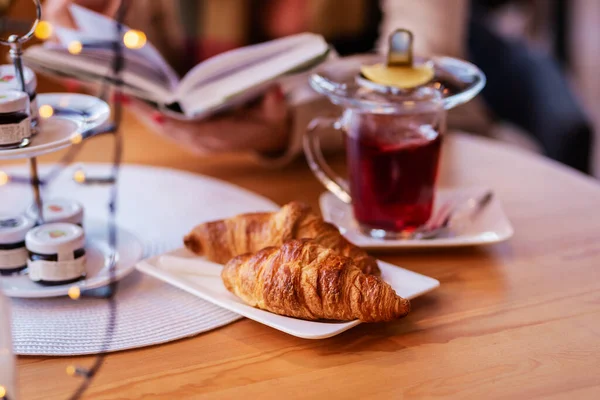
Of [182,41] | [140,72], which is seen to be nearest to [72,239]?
[140,72]

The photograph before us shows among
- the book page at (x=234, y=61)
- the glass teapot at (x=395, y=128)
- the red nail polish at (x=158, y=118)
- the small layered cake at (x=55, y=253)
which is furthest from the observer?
the red nail polish at (x=158, y=118)

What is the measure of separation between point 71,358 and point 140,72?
Answer: 17.6 inches

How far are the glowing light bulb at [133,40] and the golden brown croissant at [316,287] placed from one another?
38cm

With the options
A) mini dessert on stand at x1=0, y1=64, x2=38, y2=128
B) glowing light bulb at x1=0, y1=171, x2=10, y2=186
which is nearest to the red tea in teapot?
mini dessert on stand at x1=0, y1=64, x2=38, y2=128

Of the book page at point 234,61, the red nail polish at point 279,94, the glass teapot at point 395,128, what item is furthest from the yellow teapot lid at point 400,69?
the red nail polish at point 279,94

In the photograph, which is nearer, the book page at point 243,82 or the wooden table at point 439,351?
the wooden table at point 439,351

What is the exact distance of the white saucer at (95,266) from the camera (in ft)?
2.36

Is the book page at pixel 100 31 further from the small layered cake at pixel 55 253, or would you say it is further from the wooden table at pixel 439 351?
the wooden table at pixel 439 351

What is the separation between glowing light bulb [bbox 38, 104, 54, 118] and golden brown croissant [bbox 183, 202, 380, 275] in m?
0.19

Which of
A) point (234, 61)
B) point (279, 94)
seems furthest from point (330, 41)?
point (234, 61)

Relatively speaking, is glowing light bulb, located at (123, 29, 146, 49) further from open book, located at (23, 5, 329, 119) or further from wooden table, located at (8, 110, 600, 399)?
wooden table, located at (8, 110, 600, 399)

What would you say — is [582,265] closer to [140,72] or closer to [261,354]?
[261,354]

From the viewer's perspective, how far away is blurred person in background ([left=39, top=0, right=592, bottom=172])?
1.09 m

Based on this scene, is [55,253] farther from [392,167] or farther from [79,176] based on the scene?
[392,167]
